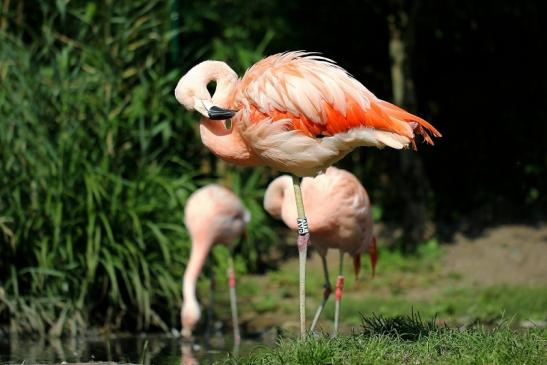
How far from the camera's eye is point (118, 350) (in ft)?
24.6

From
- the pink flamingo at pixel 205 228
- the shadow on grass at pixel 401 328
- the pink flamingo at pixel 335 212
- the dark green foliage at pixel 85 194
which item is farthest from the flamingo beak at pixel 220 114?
the dark green foliage at pixel 85 194

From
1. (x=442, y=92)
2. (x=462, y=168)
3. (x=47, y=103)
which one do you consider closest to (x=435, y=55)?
(x=442, y=92)

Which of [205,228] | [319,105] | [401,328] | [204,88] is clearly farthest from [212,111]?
A: [205,228]

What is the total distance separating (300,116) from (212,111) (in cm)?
52

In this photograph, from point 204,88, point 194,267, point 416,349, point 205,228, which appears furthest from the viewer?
point 205,228

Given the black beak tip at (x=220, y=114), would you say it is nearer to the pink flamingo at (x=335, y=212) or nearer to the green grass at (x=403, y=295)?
the pink flamingo at (x=335, y=212)

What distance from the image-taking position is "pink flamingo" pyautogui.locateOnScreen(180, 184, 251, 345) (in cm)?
811

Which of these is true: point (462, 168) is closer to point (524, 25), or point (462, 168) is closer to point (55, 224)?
point (524, 25)

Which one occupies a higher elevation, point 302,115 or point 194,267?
point 302,115

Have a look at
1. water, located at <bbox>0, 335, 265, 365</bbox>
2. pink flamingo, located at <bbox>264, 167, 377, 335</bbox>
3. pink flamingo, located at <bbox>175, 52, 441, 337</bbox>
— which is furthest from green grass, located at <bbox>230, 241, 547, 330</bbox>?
pink flamingo, located at <bbox>175, 52, 441, 337</bbox>

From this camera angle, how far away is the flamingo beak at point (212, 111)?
5887 mm

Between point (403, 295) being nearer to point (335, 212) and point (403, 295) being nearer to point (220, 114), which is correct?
point (335, 212)

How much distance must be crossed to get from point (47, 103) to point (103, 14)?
127 cm

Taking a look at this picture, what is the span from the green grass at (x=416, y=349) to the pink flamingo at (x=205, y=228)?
8.75ft
